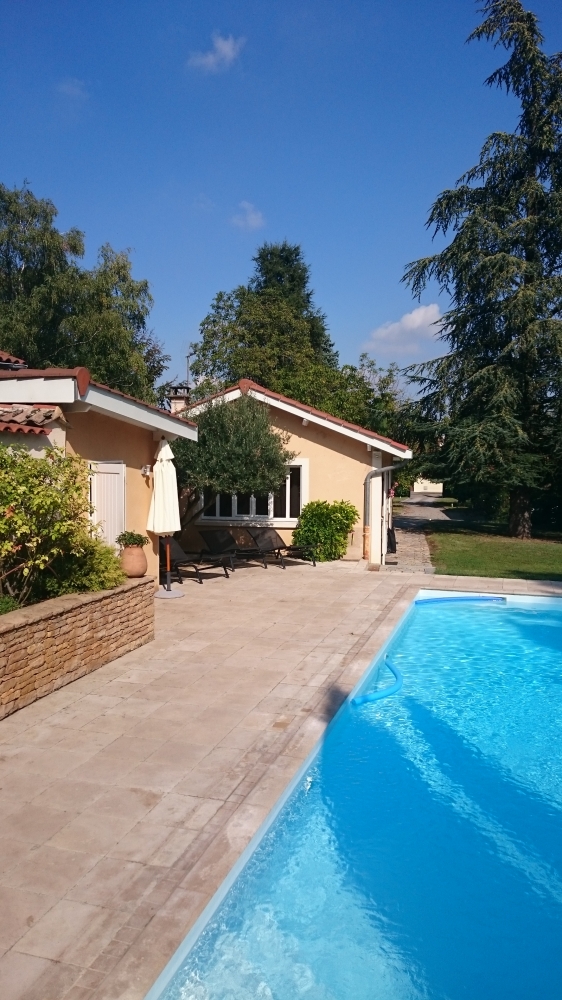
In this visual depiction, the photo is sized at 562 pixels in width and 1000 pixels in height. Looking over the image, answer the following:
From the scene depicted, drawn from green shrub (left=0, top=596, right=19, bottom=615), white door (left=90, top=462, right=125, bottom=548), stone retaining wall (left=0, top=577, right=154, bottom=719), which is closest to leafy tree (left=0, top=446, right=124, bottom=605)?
green shrub (left=0, top=596, right=19, bottom=615)

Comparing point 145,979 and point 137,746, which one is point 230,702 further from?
point 145,979

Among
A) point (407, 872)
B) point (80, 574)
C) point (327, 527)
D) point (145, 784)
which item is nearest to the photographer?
point (407, 872)

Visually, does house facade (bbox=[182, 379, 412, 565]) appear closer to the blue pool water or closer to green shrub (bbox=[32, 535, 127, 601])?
green shrub (bbox=[32, 535, 127, 601])

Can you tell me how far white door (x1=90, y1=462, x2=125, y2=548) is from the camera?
12781 mm

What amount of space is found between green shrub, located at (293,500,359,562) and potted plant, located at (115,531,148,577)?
792 cm

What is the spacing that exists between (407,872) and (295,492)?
15.2 meters

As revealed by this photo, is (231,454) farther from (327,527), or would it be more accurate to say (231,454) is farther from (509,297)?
(509,297)

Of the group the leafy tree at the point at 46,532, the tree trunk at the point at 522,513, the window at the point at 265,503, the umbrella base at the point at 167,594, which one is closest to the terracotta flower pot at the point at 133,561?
the leafy tree at the point at 46,532

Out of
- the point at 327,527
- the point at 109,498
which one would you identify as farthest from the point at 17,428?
the point at 327,527

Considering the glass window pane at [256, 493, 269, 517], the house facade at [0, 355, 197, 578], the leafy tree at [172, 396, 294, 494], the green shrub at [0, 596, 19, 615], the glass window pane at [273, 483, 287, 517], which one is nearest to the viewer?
the green shrub at [0, 596, 19, 615]

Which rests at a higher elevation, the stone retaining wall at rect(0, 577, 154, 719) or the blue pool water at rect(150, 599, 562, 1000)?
the stone retaining wall at rect(0, 577, 154, 719)

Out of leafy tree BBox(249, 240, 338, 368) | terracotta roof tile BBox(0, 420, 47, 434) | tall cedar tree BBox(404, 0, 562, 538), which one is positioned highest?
leafy tree BBox(249, 240, 338, 368)

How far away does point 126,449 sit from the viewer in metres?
13.5

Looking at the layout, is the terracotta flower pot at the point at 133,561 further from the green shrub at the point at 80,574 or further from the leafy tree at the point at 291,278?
the leafy tree at the point at 291,278
